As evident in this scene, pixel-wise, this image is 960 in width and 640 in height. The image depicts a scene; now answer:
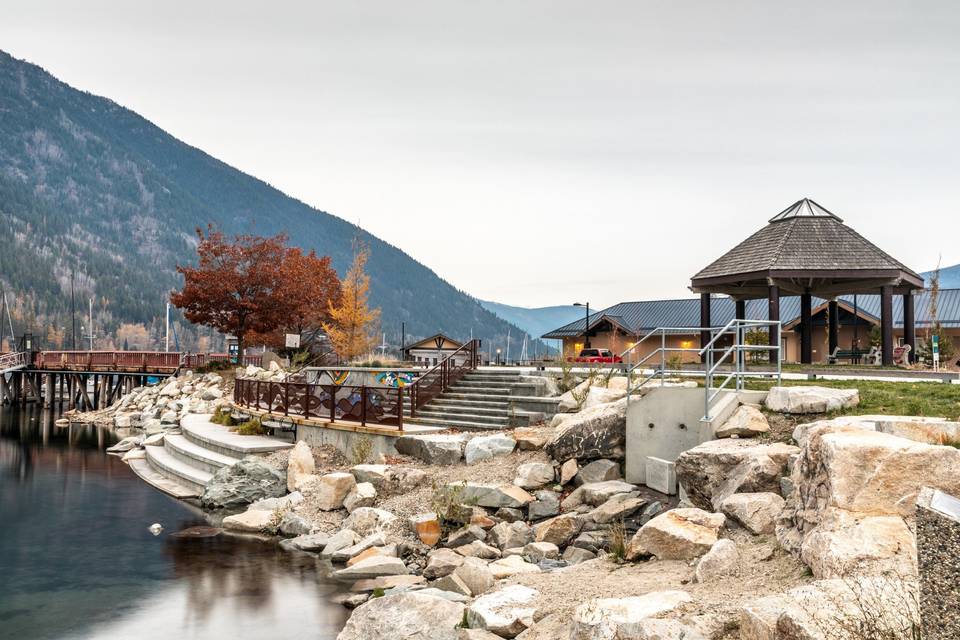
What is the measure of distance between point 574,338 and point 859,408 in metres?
43.1

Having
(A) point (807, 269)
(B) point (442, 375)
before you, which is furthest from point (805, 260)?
(B) point (442, 375)

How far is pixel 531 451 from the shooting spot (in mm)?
15164

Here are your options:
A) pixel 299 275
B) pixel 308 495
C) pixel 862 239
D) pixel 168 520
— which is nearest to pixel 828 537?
pixel 308 495

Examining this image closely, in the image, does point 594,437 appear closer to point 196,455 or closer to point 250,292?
point 196,455

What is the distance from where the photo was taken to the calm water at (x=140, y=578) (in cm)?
1038

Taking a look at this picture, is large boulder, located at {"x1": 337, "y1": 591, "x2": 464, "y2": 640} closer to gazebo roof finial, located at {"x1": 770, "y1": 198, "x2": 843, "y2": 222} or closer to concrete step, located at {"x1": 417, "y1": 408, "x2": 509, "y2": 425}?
concrete step, located at {"x1": 417, "y1": 408, "x2": 509, "y2": 425}

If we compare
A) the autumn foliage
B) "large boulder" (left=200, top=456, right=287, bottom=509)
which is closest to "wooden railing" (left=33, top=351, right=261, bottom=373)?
the autumn foliage

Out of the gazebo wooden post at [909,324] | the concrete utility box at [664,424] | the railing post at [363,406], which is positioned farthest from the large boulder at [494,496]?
the gazebo wooden post at [909,324]

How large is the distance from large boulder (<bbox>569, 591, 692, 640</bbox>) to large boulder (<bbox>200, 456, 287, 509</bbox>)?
1199 cm

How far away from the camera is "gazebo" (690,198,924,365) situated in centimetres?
2395

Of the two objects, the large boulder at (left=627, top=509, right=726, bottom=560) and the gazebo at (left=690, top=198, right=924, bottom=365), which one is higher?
the gazebo at (left=690, top=198, right=924, bottom=365)

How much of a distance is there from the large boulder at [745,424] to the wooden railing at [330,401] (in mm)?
7740

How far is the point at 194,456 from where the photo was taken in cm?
2266

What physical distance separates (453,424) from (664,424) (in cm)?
681
